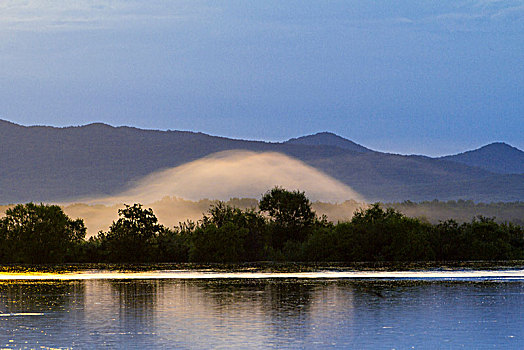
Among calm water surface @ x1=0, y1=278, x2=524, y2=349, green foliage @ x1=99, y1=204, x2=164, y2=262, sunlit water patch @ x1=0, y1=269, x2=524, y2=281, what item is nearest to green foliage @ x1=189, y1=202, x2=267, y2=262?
green foliage @ x1=99, y1=204, x2=164, y2=262

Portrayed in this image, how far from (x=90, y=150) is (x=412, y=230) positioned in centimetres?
8481

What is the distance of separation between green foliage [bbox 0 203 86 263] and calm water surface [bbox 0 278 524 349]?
75.0ft

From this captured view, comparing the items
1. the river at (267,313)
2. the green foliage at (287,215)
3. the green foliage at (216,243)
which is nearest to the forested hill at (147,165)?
the green foliage at (287,215)

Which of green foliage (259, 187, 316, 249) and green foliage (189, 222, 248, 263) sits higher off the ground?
green foliage (259, 187, 316, 249)

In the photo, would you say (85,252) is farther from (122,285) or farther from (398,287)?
(398,287)

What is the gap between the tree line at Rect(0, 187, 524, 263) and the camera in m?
47.2

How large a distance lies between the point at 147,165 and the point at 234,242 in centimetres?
7213

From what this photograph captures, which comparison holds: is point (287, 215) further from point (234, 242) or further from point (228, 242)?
point (228, 242)

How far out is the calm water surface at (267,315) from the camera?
44.7 ft

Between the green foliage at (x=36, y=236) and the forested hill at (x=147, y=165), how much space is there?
61.6 meters

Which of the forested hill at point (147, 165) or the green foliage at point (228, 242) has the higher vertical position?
the forested hill at point (147, 165)

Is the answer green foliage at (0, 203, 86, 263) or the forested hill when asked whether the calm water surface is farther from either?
the forested hill

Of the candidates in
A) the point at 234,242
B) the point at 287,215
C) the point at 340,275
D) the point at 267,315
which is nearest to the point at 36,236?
the point at 234,242

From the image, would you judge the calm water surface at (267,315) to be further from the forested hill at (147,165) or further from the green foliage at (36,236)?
the forested hill at (147,165)
